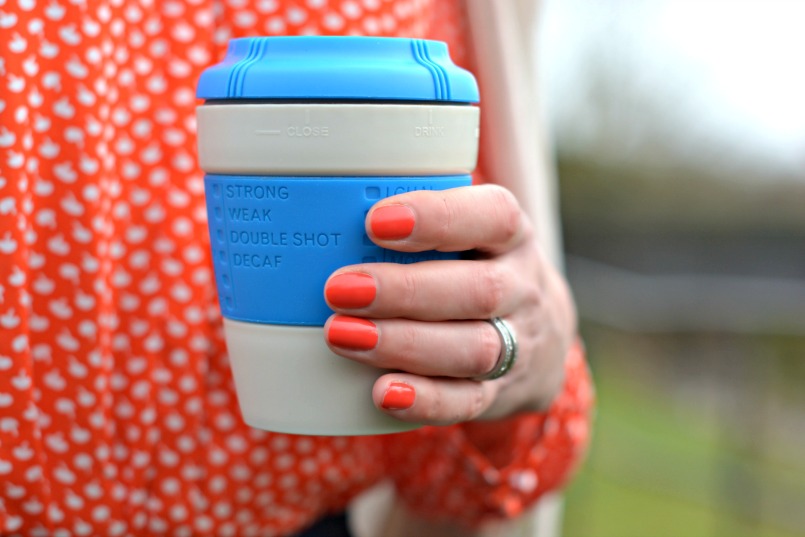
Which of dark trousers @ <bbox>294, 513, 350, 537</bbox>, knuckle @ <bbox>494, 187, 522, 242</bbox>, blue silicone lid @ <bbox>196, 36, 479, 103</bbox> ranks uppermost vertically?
blue silicone lid @ <bbox>196, 36, 479, 103</bbox>

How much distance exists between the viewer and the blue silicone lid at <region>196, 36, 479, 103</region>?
527 millimetres

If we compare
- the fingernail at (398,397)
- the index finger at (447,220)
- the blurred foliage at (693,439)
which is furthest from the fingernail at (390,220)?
the blurred foliage at (693,439)

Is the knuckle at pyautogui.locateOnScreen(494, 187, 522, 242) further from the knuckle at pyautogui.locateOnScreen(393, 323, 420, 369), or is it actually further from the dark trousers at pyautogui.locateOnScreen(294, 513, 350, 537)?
the dark trousers at pyautogui.locateOnScreen(294, 513, 350, 537)

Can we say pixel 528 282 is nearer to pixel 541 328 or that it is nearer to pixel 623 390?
pixel 541 328

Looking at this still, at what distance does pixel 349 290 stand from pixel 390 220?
5 centimetres

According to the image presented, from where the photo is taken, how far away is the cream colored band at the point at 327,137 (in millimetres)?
531

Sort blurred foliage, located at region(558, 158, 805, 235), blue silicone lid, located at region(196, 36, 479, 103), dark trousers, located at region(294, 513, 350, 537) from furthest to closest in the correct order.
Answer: blurred foliage, located at region(558, 158, 805, 235)
dark trousers, located at region(294, 513, 350, 537)
blue silicone lid, located at region(196, 36, 479, 103)

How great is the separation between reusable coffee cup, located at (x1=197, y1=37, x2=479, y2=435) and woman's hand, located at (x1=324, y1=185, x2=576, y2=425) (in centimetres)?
2

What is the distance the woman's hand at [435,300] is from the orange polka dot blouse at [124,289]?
0.77ft

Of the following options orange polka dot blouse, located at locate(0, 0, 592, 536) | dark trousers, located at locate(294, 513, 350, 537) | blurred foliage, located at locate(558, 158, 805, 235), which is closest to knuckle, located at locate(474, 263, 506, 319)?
orange polka dot blouse, located at locate(0, 0, 592, 536)

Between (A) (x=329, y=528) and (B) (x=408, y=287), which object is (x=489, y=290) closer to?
(B) (x=408, y=287)

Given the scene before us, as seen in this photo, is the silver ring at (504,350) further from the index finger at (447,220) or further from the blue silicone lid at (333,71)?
the blue silicone lid at (333,71)

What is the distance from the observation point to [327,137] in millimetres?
532

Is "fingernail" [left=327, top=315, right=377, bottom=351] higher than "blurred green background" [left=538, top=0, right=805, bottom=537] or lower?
higher
